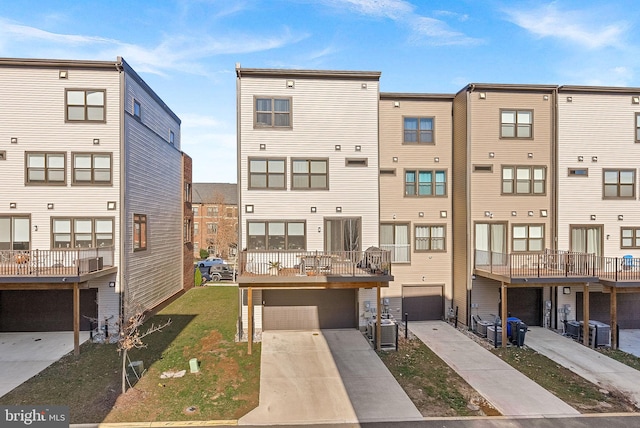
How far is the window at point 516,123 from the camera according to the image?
15922mm

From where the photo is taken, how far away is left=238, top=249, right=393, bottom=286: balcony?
12703 mm

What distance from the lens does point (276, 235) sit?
583 inches

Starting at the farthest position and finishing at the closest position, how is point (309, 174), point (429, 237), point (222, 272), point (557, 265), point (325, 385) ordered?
1. point (222, 272)
2. point (429, 237)
3. point (309, 174)
4. point (557, 265)
5. point (325, 385)

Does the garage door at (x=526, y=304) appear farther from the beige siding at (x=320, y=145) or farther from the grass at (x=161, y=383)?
the grass at (x=161, y=383)

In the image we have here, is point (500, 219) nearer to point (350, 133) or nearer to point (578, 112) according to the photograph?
point (578, 112)

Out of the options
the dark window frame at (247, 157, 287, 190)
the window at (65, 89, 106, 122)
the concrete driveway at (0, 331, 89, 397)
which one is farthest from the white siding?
the dark window frame at (247, 157, 287, 190)

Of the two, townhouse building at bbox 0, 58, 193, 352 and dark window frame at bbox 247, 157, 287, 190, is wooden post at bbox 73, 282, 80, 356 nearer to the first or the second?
townhouse building at bbox 0, 58, 193, 352

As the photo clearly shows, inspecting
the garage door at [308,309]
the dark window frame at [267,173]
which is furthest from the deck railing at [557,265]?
the dark window frame at [267,173]

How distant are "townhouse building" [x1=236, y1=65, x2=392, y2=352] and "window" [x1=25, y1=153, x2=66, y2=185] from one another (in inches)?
271

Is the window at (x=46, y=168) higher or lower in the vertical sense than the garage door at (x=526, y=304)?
higher

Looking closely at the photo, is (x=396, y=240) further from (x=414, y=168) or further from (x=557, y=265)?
(x=557, y=265)

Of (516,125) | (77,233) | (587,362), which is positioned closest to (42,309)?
(77,233)

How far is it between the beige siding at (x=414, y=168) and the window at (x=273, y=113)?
178 inches

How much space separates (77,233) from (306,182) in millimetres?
9253
